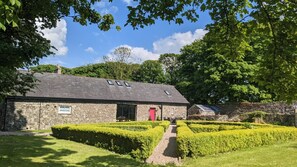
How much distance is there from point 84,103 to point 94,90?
7.86ft

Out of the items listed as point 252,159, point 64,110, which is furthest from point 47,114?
point 252,159

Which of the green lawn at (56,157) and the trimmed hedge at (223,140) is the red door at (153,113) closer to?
the trimmed hedge at (223,140)

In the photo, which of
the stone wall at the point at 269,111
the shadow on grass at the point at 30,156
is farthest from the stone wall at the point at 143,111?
the shadow on grass at the point at 30,156

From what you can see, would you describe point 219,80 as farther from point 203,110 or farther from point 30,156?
point 30,156

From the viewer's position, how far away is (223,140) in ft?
45.9

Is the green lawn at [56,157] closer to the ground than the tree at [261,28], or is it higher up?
closer to the ground

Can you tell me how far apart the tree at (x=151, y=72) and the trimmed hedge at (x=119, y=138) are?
37718mm

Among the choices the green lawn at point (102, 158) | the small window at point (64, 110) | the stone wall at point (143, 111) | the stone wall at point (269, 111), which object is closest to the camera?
the green lawn at point (102, 158)

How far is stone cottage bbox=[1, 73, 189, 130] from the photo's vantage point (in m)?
24.4

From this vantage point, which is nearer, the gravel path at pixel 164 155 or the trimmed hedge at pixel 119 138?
the gravel path at pixel 164 155

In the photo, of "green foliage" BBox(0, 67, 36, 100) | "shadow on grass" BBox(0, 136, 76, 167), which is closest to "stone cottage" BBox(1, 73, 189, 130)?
"shadow on grass" BBox(0, 136, 76, 167)

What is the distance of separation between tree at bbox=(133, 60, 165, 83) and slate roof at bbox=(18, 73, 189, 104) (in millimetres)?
17418

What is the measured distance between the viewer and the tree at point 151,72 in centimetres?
5588

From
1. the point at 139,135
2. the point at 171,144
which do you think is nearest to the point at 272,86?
the point at 139,135
